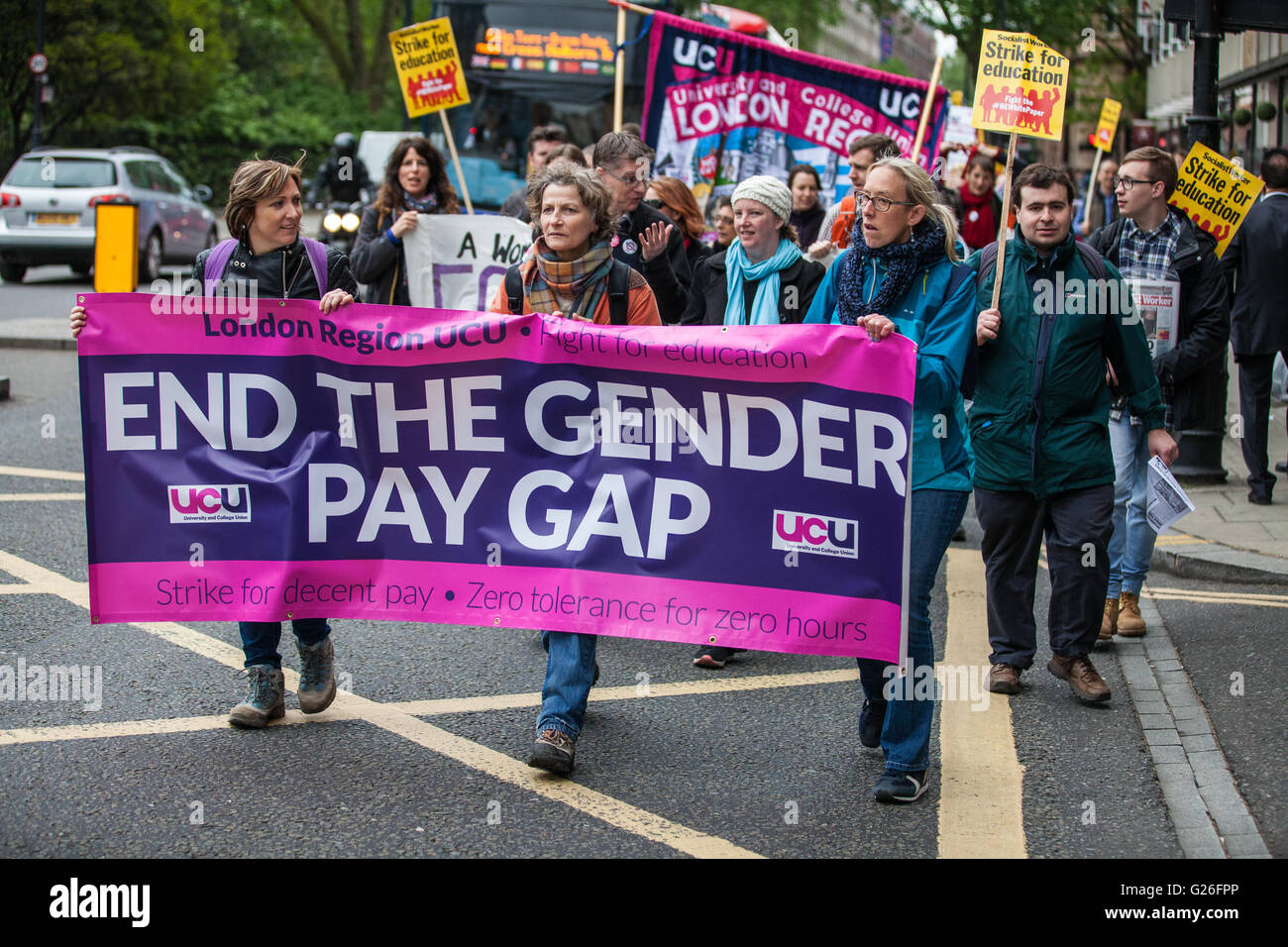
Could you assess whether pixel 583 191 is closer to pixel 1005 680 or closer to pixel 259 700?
pixel 259 700

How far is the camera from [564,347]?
4.64 metres

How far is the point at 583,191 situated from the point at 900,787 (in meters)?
2.07

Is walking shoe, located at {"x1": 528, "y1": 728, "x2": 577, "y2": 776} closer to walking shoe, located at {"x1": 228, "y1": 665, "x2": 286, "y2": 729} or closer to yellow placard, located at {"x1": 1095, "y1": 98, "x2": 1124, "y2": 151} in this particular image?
walking shoe, located at {"x1": 228, "y1": 665, "x2": 286, "y2": 729}

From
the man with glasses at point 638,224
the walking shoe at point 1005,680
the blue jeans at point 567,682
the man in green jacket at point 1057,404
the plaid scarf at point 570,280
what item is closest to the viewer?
the blue jeans at point 567,682

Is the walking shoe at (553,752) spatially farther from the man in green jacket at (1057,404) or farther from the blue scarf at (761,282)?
the blue scarf at (761,282)

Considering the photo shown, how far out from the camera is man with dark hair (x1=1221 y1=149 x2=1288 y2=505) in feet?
28.5

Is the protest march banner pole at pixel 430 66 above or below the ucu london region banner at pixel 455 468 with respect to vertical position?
above

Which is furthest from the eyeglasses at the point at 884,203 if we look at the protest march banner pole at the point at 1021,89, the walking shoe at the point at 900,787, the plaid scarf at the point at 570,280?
the walking shoe at the point at 900,787

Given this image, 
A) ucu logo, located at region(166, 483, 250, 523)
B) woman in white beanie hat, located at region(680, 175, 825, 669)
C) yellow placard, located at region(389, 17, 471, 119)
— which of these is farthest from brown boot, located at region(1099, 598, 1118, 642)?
yellow placard, located at region(389, 17, 471, 119)

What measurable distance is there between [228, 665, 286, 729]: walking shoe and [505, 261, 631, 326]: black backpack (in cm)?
142

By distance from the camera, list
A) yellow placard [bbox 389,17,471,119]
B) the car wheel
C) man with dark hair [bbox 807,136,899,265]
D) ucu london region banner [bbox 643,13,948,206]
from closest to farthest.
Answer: man with dark hair [bbox 807,136,899,265] → yellow placard [bbox 389,17,471,119] → ucu london region banner [bbox 643,13,948,206] → the car wheel

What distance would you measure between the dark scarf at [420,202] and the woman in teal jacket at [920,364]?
3350mm

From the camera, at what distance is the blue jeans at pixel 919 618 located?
14.2 ft

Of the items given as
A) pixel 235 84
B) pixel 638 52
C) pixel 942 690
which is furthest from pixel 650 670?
pixel 235 84
